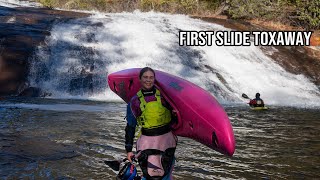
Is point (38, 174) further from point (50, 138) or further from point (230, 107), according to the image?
point (230, 107)

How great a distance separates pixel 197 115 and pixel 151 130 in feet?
1.90

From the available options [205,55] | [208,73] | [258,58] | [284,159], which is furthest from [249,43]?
[284,159]

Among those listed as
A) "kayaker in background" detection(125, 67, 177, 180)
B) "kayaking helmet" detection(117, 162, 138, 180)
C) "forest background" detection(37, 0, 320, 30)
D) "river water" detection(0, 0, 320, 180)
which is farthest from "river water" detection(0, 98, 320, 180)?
"forest background" detection(37, 0, 320, 30)

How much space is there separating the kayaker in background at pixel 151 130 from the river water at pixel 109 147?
5.47 feet

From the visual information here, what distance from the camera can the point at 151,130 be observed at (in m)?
4.45

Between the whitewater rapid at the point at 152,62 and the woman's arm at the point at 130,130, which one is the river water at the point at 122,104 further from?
the woman's arm at the point at 130,130

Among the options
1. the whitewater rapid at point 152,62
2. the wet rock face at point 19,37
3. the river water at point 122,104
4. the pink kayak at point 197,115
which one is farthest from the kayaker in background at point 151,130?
the wet rock face at point 19,37

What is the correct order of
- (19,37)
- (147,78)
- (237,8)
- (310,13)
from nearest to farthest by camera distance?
1. (147,78)
2. (19,37)
3. (310,13)
4. (237,8)

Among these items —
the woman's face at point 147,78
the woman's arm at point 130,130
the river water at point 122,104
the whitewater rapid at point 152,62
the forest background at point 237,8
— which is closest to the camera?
the woman's face at point 147,78

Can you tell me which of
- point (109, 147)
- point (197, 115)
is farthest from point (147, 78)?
point (109, 147)


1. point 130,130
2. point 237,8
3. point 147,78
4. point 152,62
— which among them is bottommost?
point 152,62

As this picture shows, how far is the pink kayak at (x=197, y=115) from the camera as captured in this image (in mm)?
4363

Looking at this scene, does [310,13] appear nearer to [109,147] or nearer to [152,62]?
[152,62]

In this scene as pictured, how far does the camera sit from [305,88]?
20125mm
